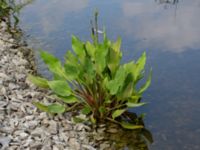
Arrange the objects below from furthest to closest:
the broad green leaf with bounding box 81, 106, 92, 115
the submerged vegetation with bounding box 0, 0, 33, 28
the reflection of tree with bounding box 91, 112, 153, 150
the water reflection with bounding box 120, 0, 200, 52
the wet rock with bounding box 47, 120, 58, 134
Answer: the submerged vegetation with bounding box 0, 0, 33, 28 → the water reflection with bounding box 120, 0, 200, 52 → the broad green leaf with bounding box 81, 106, 92, 115 → the reflection of tree with bounding box 91, 112, 153, 150 → the wet rock with bounding box 47, 120, 58, 134

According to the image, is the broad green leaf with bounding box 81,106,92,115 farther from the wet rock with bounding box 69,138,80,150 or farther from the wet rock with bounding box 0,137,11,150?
the wet rock with bounding box 0,137,11,150

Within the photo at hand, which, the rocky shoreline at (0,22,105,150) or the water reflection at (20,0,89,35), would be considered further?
the water reflection at (20,0,89,35)

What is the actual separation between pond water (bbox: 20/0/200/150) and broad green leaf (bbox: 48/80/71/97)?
41.2 inches

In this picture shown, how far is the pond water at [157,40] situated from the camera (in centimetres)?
532

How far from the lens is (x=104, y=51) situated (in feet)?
16.3

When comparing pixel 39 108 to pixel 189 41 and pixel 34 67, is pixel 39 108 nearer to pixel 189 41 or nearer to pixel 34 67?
pixel 34 67

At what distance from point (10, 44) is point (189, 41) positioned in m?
2.98

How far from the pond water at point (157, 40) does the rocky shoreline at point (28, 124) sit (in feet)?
2.96

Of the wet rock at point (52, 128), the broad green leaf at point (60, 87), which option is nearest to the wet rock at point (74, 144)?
the wet rock at point (52, 128)

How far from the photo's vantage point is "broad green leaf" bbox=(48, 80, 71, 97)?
510 cm

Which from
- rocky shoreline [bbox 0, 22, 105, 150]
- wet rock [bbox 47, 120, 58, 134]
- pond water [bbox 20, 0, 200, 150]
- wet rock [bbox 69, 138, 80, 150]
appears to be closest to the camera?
rocky shoreline [bbox 0, 22, 105, 150]

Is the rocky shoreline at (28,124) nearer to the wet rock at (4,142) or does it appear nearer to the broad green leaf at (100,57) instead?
the wet rock at (4,142)

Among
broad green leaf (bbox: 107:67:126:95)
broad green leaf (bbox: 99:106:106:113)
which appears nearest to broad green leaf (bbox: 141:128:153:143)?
broad green leaf (bbox: 99:106:106:113)

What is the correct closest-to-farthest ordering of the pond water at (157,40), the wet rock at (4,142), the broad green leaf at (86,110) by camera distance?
the wet rock at (4,142)
the broad green leaf at (86,110)
the pond water at (157,40)
